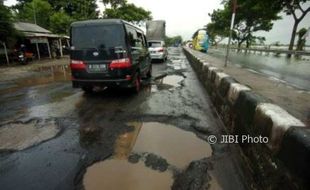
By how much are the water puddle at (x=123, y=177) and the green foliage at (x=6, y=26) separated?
56.2 feet

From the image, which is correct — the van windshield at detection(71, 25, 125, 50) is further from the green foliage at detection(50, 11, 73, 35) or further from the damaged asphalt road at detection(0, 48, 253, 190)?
the green foliage at detection(50, 11, 73, 35)

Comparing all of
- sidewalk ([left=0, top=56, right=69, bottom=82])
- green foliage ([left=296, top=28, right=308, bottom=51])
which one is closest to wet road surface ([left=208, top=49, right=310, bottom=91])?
green foliage ([left=296, top=28, right=308, bottom=51])

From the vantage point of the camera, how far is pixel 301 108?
14.2 ft

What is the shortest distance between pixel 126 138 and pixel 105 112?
1.55m

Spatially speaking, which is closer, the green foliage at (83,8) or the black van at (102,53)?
the black van at (102,53)

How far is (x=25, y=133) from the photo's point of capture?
4.00 metres

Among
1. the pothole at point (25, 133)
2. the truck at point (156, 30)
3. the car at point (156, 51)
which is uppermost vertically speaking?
the truck at point (156, 30)

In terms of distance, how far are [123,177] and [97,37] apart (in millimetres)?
4321

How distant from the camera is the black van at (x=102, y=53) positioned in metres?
5.94

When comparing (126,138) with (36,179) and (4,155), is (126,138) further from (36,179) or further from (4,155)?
(4,155)

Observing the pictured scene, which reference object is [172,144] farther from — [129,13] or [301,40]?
[129,13]

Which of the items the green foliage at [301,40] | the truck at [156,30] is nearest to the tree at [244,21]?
the green foliage at [301,40]

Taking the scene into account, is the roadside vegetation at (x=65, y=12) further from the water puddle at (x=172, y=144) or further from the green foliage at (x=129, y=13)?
the water puddle at (x=172, y=144)

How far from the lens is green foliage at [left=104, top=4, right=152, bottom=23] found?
37531 millimetres
